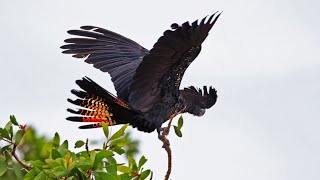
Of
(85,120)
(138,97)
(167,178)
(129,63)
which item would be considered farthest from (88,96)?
(129,63)

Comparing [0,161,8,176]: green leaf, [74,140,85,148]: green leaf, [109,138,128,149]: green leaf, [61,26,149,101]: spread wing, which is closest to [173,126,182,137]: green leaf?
[109,138,128,149]: green leaf

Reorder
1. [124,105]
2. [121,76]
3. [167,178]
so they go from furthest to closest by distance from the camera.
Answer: [121,76] < [124,105] < [167,178]

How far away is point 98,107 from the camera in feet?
17.7

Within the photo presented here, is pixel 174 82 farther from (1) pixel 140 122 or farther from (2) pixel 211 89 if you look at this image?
(2) pixel 211 89

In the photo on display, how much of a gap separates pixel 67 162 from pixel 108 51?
Answer: 3821 millimetres

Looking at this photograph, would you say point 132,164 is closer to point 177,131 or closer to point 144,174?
point 144,174

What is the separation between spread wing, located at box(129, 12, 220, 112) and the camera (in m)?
5.32

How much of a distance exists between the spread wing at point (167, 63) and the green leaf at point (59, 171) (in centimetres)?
188

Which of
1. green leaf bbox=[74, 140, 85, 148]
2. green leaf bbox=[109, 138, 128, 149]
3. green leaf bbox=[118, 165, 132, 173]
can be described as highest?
green leaf bbox=[109, 138, 128, 149]

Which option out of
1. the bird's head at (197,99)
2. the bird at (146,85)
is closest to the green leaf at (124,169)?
the bird at (146,85)

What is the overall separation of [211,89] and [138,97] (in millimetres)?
1358

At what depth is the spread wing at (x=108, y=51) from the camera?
6.97 metres

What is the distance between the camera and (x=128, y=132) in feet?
14.4

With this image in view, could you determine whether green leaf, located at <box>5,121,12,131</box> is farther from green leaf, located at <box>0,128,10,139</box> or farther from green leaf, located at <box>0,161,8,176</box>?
green leaf, located at <box>0,161,8,176</box>
